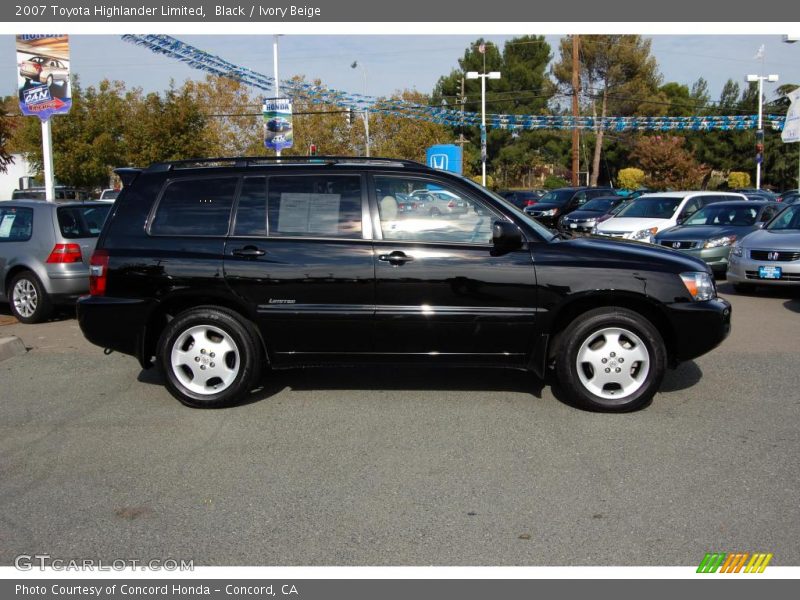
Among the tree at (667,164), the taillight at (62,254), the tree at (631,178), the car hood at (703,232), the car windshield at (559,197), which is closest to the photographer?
the taillight at (62,254)

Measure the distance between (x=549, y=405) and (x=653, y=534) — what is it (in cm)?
231

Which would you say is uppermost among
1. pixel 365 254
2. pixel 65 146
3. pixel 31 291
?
pixel 65 146

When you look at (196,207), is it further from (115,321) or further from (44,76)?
(44,76)

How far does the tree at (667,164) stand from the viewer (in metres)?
54.0

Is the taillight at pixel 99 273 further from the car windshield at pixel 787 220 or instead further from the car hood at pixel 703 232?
the car hood at pixel 703 232

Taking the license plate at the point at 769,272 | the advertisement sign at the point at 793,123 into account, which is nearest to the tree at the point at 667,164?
the advertisement sign at the point at 793,123

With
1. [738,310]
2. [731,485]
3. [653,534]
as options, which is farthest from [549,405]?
[738,310]

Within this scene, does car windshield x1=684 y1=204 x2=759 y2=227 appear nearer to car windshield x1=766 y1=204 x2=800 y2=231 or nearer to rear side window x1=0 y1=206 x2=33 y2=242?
car windshield x1=766 y1=204 x2=800 y2=231

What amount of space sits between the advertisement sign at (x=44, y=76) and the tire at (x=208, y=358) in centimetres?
945

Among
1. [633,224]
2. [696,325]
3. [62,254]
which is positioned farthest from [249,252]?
[633,224]

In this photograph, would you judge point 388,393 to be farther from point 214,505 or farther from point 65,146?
point 65,146

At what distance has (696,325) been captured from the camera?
590 centimetres

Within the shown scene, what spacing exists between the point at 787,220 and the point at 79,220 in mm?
10950

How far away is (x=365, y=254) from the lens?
591 cm
